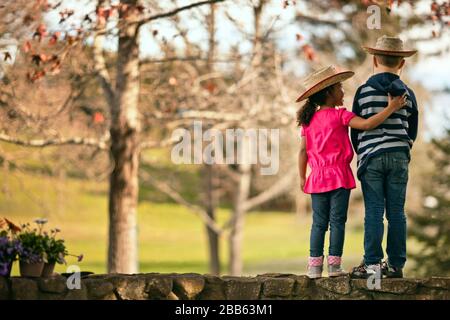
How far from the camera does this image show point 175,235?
4281 centimetres

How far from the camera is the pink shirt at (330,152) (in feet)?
21.4

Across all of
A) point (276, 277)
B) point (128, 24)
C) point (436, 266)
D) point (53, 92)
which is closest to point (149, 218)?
point (436, 266)

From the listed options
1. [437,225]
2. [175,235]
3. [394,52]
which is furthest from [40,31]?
[175,235]

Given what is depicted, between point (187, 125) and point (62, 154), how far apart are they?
2.05 m

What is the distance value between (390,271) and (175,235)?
36.4 meters

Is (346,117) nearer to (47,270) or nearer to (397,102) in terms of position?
(397,102)

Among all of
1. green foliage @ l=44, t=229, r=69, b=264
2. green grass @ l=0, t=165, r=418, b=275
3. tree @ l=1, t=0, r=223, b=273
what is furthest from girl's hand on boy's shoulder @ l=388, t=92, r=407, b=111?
green grass @ l=0, t=165, r=418, b=275

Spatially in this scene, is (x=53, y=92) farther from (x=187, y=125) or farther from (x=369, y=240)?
(x=369, y=240)

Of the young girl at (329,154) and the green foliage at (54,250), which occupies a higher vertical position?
the young girl at (329,154)

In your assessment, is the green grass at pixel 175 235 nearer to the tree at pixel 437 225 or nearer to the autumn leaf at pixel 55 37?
the tree at pixel 437 225

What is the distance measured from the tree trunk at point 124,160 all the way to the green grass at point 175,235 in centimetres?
1833

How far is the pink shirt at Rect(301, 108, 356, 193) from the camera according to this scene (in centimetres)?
654

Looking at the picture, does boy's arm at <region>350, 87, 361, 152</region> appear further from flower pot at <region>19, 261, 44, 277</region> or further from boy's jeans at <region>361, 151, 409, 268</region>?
flower pot at <region>19, 261, 44, 277</region>

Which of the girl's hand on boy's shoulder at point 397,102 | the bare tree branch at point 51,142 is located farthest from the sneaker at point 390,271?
the bare tree branch at point 51,142
